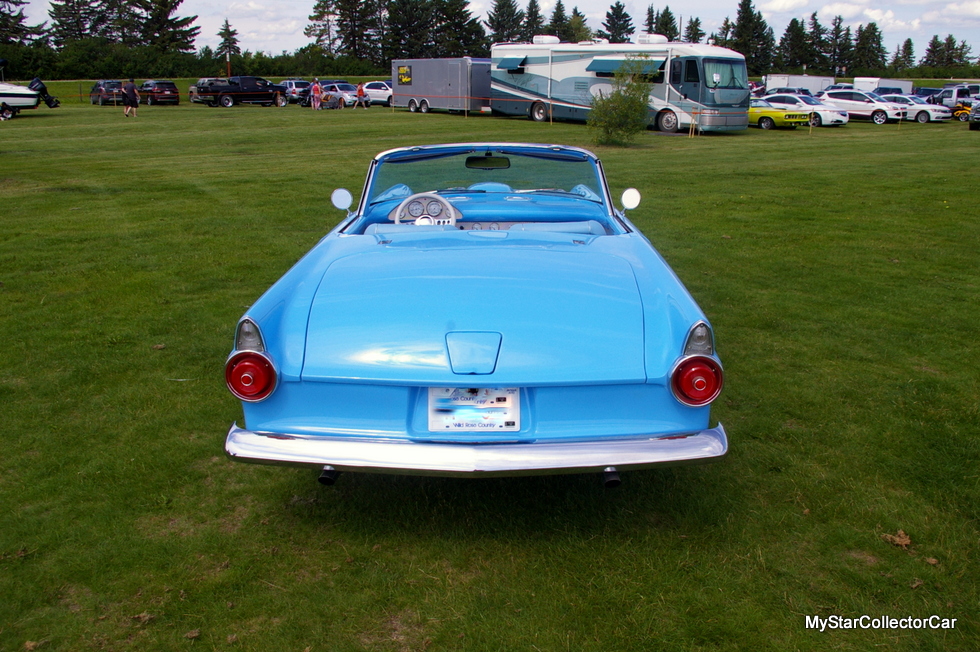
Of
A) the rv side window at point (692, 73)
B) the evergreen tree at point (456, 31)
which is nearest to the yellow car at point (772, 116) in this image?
the rv side window at point (692, 73)

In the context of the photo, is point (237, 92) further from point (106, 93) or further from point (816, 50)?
point (816, 50)

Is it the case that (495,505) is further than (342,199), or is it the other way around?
(342,199)

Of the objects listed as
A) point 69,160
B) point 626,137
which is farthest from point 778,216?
point 69,160

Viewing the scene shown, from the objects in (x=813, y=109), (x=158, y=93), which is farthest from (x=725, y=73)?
(x=158, y=93)

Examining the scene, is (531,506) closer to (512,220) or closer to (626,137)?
(512,220)

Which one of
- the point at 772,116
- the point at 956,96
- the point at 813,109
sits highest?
the point at 956,96

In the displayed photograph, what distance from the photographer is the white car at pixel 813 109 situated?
3000 cm

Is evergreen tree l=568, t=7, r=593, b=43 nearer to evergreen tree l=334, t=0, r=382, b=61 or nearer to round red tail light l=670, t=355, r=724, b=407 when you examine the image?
evergreen tree l=334, t=0, r=382, b=61

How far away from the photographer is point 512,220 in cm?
426

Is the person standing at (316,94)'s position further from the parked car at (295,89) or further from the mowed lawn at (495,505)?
the mowed lawn at (495,505)

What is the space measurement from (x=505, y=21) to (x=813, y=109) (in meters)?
88.1

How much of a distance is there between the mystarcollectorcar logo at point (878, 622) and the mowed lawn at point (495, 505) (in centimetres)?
2

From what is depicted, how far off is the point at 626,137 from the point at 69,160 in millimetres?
13349

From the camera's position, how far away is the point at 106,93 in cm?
4153
